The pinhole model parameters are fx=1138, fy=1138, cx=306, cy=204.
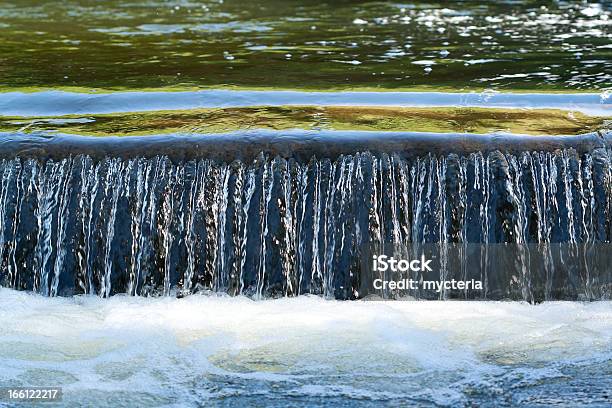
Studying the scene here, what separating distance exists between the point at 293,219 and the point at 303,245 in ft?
0.53

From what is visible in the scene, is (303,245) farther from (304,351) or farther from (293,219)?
Result: (304,351)

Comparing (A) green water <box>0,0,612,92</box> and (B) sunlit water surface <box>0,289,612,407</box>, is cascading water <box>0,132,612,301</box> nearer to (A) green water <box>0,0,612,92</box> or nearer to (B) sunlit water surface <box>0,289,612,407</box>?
(B) sunlit water surface <box>0,289,612,407</box>

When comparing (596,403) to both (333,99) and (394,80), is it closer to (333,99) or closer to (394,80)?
(333,99)

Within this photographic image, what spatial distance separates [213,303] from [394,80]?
3057mm

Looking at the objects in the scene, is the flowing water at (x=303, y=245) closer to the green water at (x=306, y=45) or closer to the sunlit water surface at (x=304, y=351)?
the sunlit water surface at (x=304, y=351)

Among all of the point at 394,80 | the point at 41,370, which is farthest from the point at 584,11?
the point at 41,370

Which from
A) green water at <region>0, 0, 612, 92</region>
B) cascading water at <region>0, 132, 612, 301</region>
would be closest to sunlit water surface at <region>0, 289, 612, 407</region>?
cascading water at <region>0, 132, 612, 301</region>

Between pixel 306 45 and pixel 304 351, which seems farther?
pixel 306 45

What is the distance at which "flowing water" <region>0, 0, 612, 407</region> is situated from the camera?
5.40m

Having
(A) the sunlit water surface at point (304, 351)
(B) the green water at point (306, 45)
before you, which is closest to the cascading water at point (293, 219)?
(A) the sunlit water surface at point (304, 351)

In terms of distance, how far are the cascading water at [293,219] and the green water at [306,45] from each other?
6.44 feet

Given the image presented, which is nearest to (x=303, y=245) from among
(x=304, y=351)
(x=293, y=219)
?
(x=293, y=219)

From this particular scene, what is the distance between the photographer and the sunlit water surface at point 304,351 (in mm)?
5188

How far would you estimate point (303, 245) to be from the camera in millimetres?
6516
